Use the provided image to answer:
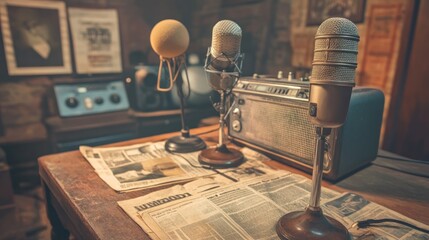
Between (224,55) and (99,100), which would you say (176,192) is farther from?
(99,100)

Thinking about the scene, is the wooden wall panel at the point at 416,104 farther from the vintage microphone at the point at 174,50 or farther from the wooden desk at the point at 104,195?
the vintage microphone at the point at 174,50

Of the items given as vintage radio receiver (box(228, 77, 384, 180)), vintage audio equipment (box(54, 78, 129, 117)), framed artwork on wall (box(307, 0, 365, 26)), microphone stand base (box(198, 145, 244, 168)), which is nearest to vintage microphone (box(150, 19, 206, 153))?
microphone stand base (box(198, 145, 244, 168))

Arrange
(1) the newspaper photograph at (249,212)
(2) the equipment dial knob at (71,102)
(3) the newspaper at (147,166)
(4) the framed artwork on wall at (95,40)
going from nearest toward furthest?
(1) the newspaper photograph at (249,212) → (3) the newspaper at (147,166) → (2) the equipment dial knob at (71,102) → (4) the framed artwork on wall at (95,40)

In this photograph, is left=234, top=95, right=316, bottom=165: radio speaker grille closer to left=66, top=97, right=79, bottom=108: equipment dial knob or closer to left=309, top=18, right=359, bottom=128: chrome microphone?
left=309, top=18, right=359, bottom=128: chrome microphone

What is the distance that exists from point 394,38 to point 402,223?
1487 millimetres

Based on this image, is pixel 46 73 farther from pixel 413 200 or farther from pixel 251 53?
pixel 413 200

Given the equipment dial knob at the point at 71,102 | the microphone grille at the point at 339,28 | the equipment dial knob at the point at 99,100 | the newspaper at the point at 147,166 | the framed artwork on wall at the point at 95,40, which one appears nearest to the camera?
the microphone grille at the point at 339,28

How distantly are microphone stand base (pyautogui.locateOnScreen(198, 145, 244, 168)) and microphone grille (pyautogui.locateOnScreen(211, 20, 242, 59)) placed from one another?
301 millimetres

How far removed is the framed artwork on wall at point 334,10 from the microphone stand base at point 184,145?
1.42 meters

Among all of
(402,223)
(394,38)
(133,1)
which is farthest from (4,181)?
(394,38)

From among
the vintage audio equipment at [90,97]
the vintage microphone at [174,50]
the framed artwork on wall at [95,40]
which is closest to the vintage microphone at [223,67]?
the vintage microphone at [174,50]

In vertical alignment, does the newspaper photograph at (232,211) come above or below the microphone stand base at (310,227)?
below

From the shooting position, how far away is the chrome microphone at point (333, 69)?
0.48 meters

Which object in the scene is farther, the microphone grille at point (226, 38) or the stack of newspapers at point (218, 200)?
the microphone grille at point (226, 38)
